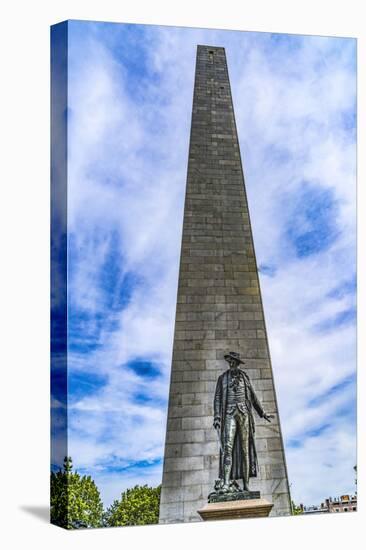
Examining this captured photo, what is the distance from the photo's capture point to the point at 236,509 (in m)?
19.2

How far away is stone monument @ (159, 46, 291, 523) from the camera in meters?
19.1

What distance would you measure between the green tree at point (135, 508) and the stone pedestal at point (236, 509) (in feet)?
2.53

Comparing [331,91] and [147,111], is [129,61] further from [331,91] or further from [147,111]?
[331,91]

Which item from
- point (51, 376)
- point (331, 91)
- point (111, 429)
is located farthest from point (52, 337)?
point (331, 91)

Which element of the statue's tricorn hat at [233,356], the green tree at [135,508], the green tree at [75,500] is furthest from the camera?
the statue's tricorn hat at [233,356]

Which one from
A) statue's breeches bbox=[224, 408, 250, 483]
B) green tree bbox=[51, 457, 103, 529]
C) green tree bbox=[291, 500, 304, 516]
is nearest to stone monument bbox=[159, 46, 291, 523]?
statue's breeches bbox=[224, 408, 250, 483]

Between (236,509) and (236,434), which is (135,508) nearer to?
(236,509)

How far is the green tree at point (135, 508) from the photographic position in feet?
61.4

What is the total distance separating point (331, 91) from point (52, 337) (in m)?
6.33

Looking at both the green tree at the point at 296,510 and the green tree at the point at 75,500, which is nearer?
the green tree at the point at 75,500

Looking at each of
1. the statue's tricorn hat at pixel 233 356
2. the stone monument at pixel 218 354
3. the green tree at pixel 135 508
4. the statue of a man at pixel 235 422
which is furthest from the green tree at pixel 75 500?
the statue's tricorn hat at pixel 233 356

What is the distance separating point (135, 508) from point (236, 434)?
6.68ft

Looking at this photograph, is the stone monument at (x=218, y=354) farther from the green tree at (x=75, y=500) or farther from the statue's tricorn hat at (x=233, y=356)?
the green tree at (x=75, y=500)

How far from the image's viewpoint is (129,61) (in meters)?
19.0
